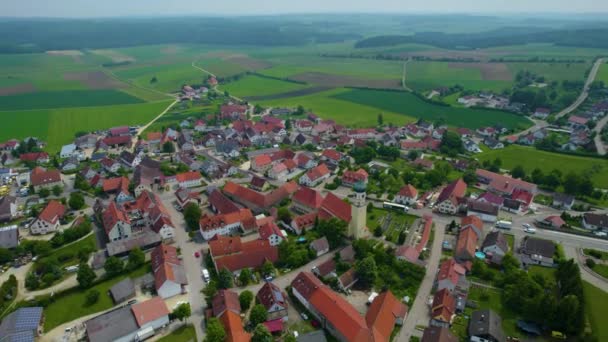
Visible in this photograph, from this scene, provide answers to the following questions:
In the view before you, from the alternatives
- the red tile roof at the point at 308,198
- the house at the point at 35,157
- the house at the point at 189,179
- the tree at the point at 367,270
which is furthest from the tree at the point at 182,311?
the house at the point at 35,157

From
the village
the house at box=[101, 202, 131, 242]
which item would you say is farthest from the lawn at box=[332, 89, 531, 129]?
the house at box=[101, 202, 131, 242]

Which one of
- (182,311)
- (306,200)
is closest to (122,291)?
(182,311)

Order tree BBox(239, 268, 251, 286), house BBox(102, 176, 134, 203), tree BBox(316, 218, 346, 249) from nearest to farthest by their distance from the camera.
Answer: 1. tree BBox(239, 268, 251, 286)
2. tree BBox(316, 218, 346, 249)
3. house BBox(102, 176, 134, 203)

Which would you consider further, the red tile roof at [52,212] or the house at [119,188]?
the house at [119,188]

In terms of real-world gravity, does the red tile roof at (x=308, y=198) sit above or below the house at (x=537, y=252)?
above

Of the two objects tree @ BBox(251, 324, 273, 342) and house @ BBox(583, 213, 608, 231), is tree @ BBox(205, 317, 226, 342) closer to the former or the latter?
tree @ BBox(251, 324, 273, 342)

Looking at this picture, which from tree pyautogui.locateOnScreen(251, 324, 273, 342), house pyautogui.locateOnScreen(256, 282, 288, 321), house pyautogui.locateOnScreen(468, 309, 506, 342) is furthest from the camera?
house pyautogui.locateOnScreen(256, 282, 288, 321)

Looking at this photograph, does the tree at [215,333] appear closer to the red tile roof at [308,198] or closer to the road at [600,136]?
the red tile roof at [308,198]

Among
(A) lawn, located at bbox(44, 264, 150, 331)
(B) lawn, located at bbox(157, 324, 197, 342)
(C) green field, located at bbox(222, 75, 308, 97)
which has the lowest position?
(B) lawn, located at bbox(157, 324, 197, 342)
